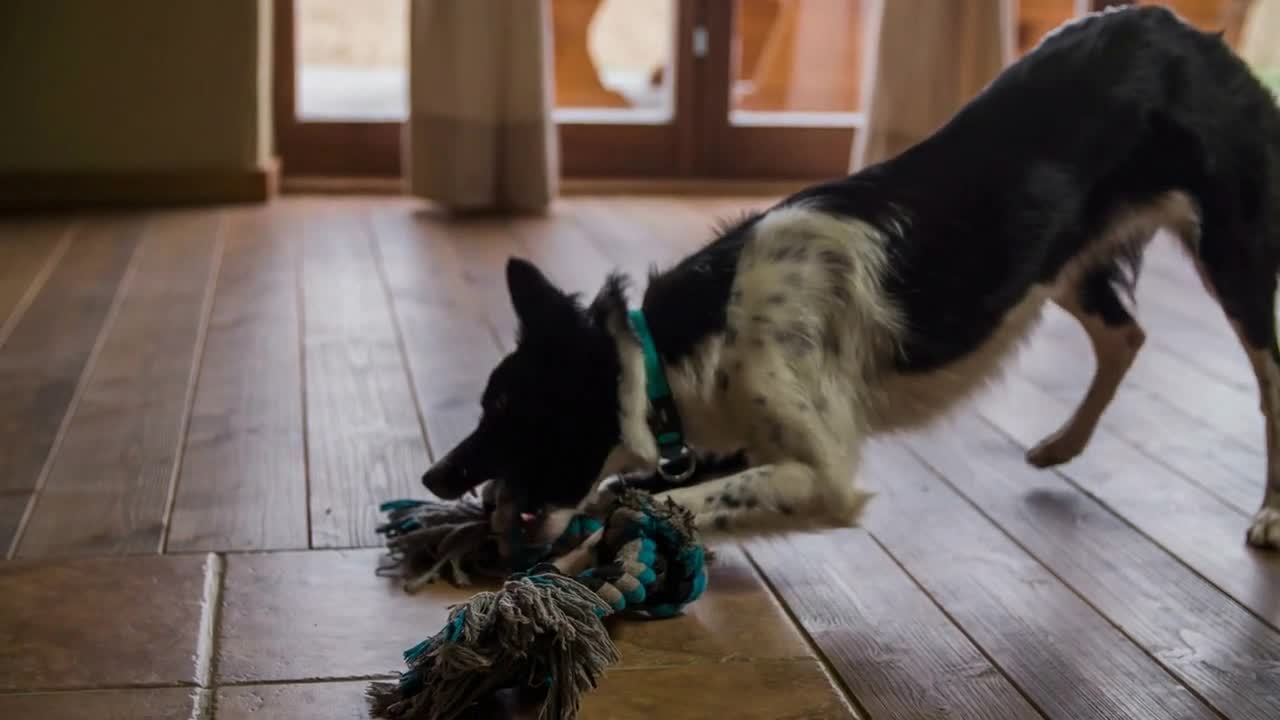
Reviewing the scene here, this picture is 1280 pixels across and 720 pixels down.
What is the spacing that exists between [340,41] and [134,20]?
2.26ft

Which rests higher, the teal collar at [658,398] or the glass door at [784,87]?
the glass door at [784,87]

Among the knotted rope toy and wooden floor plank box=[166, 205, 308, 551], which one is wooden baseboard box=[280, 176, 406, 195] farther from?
the knotted rope toy

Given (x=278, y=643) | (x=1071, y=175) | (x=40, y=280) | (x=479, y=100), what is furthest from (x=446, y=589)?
(x=479, y=100)

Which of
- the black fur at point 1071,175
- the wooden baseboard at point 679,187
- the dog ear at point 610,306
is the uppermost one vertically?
the black fur at point 1071,175

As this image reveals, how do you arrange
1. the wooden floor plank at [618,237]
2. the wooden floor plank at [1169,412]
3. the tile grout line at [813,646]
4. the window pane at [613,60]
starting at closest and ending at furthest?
the tile grout line at [813,646] < the wooden floor plank at [1169,412] < the wooden floor plank at [618,237] < the window pane at [613,60]

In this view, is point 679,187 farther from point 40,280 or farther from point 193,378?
point 193,378

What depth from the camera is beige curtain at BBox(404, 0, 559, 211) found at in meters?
4.59

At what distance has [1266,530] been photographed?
7.29ft

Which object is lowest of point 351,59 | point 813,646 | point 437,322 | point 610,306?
point 813,646

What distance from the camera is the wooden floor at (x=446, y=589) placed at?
1.74 m

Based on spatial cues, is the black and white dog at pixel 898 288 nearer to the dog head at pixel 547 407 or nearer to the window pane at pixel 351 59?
the dog head at pixel 547 407

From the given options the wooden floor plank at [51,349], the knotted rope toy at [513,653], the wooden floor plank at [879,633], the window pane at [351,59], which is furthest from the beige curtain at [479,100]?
the knotted rope toy at [513,653]

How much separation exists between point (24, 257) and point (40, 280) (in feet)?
0.99

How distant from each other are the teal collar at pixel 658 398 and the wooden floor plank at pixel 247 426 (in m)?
0.54
